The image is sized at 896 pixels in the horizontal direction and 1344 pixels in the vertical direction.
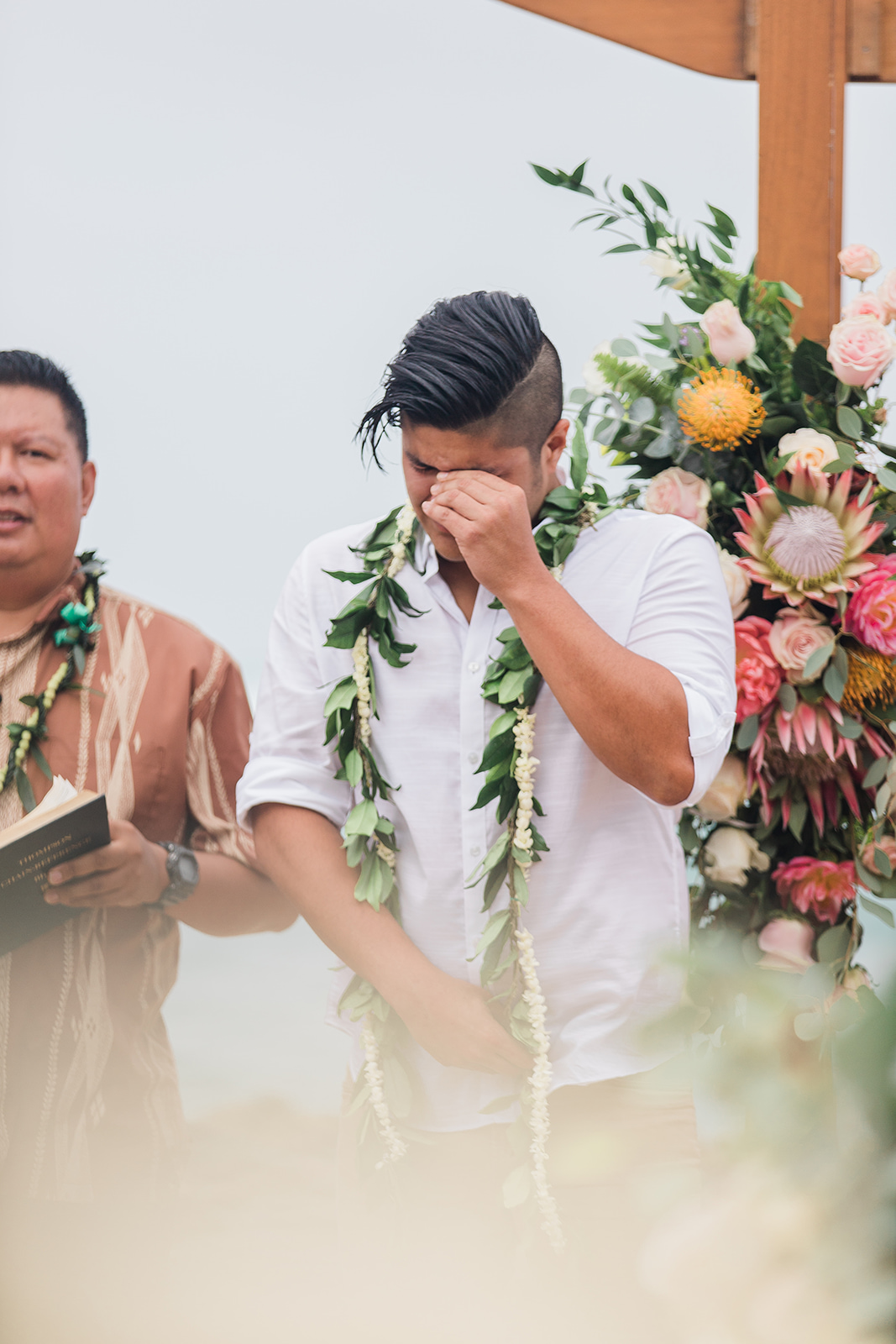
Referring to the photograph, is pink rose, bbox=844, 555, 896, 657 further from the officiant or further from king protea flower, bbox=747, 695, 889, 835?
the officiant

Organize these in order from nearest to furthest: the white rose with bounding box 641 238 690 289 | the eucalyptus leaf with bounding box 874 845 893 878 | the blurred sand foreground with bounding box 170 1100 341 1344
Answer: the blurred sand foreground with bounding box 170 1100 341 1344 < the eucalyptus leaf with bounding box 874 845 893 878 < the white rose with bounding box 641 238 690 289

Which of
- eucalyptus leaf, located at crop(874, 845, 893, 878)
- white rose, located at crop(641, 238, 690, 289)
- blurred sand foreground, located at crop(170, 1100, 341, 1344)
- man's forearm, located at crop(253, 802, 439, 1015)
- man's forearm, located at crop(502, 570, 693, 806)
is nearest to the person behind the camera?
man's forearm, located at crop(502, 570, 693, 806)

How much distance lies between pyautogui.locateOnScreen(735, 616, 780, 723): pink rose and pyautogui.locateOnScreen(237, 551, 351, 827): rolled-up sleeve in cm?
53

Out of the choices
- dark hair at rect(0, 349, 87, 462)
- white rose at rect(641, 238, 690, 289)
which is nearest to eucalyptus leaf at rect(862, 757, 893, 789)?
white rose at rect(641, 238, 690, 289)

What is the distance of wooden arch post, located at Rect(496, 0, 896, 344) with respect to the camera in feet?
5.46

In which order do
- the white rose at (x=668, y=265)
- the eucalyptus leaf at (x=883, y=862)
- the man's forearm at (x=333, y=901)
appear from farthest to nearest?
the white rose at (x=668, y=265) → the eucalyptus leaf at (x=883, y=862) → the man's forearm at (x=333, y=901)

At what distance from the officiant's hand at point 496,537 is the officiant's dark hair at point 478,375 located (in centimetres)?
10

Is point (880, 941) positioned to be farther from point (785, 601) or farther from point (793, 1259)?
point (793, 1259)

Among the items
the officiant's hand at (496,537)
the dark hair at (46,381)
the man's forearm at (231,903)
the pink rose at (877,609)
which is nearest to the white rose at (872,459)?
the pink rose at (877,609)

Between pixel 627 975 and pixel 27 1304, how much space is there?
1.01 m

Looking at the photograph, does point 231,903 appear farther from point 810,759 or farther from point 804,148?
point 804,148

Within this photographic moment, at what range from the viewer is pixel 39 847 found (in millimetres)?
1332

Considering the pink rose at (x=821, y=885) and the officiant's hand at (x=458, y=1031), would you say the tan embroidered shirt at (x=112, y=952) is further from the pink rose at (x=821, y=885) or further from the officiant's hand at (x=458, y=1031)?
the pink rose at (x=821, y=885)

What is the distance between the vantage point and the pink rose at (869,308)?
1.56m
